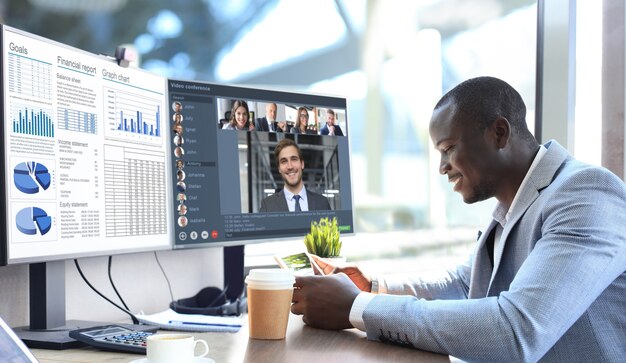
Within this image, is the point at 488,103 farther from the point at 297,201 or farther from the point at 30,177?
the point at 30,177

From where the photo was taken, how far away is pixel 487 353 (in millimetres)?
1068

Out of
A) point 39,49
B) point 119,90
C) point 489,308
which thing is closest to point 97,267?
point 119,90

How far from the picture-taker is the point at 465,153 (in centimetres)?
145

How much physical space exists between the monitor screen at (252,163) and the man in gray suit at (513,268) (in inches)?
9.8

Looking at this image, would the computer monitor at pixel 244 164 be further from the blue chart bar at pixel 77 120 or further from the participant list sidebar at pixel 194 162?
the blue chart bar at pixel 77 120

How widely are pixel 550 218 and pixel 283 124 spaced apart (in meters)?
0.76

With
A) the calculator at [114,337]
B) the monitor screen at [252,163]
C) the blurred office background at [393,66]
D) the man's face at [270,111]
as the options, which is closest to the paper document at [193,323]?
the calculator at [114,337]

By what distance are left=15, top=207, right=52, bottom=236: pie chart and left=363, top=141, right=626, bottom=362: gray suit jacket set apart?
556mm

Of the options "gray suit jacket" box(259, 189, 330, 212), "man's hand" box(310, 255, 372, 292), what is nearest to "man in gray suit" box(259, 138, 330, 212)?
"gray suit jacket" box(259, 189, 330, 212)

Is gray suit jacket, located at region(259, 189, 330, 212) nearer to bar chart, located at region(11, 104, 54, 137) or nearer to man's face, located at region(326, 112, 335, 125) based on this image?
man's face, located at region(326, 112, 335, 125)

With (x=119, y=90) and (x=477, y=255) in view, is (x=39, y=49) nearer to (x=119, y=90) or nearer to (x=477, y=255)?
(x=119, y=90)

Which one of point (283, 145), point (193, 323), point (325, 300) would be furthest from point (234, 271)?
point (325, 300)

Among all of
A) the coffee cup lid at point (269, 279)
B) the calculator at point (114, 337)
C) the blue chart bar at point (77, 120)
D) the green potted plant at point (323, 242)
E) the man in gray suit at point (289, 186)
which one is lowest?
the calculator at point (114, 337)

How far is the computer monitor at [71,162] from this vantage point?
112 cm
